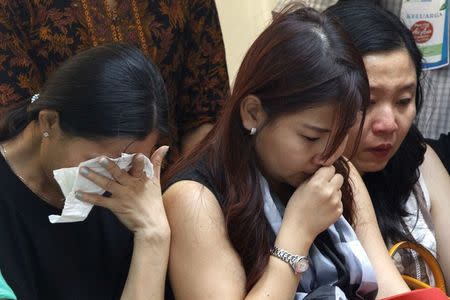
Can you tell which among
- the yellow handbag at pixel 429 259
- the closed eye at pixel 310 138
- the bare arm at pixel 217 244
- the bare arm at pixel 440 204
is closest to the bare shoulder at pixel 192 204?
the bare arm at pixel 217 244

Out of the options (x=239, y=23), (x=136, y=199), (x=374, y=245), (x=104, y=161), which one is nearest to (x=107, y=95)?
(x=104, y=161)

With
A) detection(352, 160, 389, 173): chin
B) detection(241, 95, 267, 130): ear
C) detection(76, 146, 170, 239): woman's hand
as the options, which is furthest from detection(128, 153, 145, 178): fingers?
detection(352, 160, 389, 173): chin

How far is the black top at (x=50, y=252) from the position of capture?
1514 millimetres

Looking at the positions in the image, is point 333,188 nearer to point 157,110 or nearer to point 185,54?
point 157,110

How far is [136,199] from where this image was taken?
5.17 ft

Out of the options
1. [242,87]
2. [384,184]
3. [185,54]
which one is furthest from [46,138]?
[384,184]

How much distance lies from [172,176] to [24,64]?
427 millimetres

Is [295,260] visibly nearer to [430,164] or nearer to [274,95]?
[274,95]

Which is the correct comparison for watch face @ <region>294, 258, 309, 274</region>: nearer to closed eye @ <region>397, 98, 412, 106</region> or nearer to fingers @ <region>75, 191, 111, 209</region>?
fingers @ <region>75, 191, 111, 209</region>

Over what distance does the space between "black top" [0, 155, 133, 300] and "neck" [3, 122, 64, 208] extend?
0.01m

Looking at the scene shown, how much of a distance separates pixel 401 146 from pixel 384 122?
0.88ft

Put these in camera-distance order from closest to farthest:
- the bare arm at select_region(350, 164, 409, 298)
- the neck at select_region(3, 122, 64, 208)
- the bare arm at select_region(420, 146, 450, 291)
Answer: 1. the neck at select_region(3, 122, 64, 208)
2. the bare arm at select_region(350, 164, 409, 298)
3. the bare arm at select_region(420, 146, 450, 291)

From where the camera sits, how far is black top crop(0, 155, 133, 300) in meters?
1.51

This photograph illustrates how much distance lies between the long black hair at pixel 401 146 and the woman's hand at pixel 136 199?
1.93 ft
